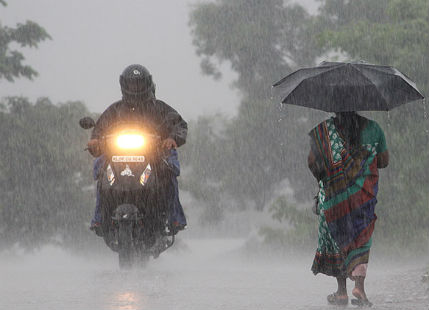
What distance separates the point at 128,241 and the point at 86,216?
59.4ft

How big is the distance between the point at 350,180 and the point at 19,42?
63.2 feet

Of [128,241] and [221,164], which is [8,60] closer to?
[221,164]

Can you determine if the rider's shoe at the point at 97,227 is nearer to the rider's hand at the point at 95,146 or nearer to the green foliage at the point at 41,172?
the rider's hand at the point at 95,146

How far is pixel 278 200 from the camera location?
30.9 meters

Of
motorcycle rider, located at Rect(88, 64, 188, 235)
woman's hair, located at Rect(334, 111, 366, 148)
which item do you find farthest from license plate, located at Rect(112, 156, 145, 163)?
woman's hair, located at Rect(334, 111, 366, 148)

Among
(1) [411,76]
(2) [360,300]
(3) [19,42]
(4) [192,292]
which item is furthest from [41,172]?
(2) [360,300]

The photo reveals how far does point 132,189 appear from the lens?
8.73 metres

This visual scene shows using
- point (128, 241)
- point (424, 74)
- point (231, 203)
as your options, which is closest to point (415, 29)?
point (424, 74)

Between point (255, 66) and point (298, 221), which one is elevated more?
point (255, 66)

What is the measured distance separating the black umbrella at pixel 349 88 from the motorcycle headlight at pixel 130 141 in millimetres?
1578

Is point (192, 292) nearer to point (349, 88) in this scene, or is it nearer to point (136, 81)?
point (136, 81)

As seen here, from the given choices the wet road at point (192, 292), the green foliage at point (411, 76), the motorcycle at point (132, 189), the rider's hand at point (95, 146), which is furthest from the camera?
the green foliage at point (411, 76)

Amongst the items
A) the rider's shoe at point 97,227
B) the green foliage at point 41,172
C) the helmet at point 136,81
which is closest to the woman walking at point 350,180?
the helmet at point 136,81

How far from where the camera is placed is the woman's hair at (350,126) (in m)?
7.73
